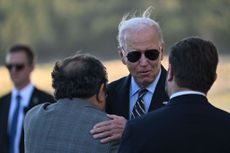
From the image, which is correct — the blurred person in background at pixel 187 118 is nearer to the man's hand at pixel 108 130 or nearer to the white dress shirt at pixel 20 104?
the man's hand at pixel 108 130

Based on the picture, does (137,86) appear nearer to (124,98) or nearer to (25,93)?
(124,98)

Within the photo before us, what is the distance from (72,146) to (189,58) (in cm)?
76

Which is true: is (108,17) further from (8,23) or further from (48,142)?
(48,142)

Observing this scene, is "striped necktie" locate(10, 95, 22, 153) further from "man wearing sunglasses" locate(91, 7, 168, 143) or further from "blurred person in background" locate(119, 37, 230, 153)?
"blurred person in background" locate(119, 37, 230, 153)

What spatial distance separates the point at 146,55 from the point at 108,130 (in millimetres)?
790

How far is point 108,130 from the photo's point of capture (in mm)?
3391

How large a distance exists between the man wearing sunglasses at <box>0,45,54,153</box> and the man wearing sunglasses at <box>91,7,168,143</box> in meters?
2.45

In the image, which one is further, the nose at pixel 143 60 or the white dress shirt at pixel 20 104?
the white dress shirt at pixel 20 104

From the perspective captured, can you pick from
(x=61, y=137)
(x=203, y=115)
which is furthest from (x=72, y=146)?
(x=203, y=115)

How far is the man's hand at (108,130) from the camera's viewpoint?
335cm

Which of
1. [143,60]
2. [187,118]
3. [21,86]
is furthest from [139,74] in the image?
[21,86]

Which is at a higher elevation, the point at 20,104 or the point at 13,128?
the point at 20,104

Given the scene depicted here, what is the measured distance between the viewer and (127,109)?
404 centimetres

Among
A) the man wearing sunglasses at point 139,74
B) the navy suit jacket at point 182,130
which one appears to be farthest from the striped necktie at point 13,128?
the navy suit jacket at point 182,130
